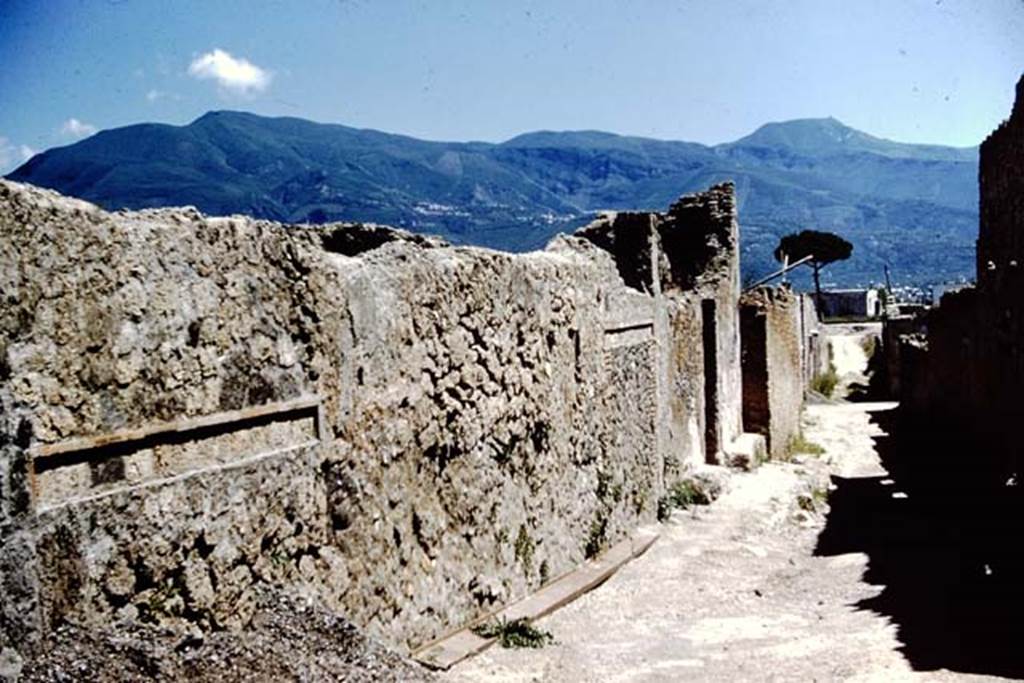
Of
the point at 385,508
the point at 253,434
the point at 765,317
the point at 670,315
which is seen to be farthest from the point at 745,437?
the point at 253,434

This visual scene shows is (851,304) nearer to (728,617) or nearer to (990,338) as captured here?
(990,338)

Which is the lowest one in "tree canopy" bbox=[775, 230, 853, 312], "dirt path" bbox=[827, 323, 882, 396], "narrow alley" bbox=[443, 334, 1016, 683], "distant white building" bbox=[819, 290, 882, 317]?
"narrow alley" bbox=[443, 334, 1016, 683]

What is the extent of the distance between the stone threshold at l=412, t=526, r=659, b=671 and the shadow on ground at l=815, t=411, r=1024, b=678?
2.00 meters

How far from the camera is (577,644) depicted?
7211 mm

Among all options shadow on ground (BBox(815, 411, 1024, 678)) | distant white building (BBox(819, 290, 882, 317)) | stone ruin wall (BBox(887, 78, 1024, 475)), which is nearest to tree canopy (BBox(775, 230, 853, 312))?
distant white building (BBox(819, 290, 882, 317))

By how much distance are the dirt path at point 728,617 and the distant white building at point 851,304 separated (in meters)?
52.6

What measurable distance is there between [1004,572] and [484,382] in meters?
4.52

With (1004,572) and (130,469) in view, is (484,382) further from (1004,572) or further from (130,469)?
(1004,572)

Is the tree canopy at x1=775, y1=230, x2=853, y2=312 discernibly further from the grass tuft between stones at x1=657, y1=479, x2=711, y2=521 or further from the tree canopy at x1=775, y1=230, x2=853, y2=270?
the grass tuft between stones at x1=657, y1=479, x2=711, y2=521

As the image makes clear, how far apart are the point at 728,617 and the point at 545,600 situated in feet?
4.94

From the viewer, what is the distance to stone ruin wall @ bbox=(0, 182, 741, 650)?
3.95 m

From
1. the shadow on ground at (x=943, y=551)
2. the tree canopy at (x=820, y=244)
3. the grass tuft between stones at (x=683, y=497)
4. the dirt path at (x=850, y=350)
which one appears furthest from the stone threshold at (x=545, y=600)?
the tree canopy at (x=820, y=244)

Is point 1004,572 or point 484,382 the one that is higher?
point 484,382

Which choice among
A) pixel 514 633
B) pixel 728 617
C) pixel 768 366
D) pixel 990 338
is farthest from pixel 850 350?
pixel 514 633
